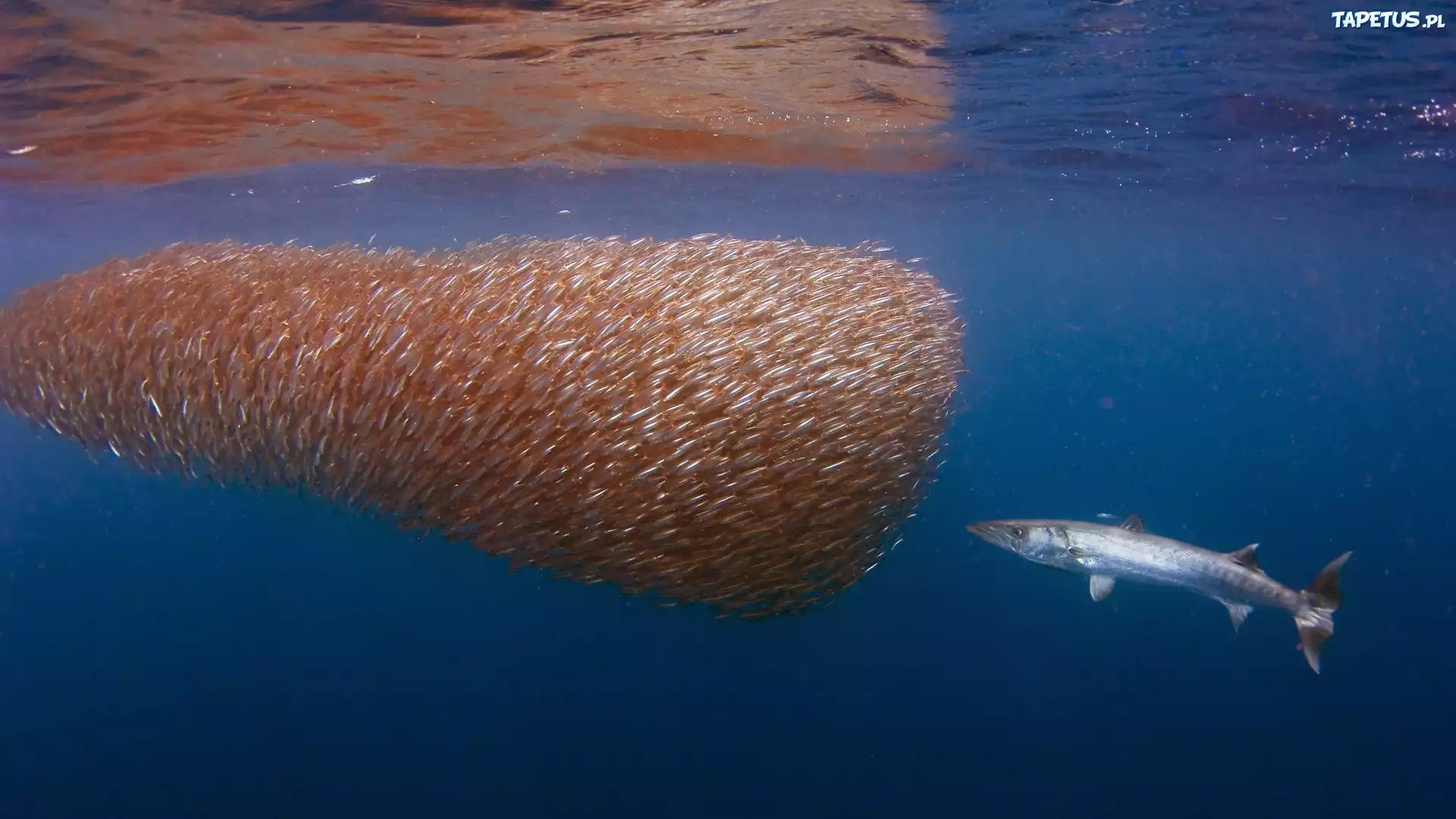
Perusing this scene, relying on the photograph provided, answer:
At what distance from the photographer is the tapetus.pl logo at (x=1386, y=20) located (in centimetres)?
902

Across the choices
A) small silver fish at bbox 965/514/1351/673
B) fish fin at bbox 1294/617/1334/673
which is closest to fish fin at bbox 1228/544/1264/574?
small silver fish at bbox 965/514/1351/673

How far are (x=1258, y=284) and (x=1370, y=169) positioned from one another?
5746 cm

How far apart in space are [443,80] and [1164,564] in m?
10.7

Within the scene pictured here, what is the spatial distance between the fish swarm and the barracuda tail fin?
3.22m

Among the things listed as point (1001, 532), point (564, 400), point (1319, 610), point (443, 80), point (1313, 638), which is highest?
point (443, 80)

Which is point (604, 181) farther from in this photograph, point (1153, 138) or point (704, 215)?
point (1153, 138)

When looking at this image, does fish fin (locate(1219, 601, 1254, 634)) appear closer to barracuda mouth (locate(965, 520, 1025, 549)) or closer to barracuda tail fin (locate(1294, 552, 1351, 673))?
barracuda tail fin (locate(1294, 552, 1351, 673))

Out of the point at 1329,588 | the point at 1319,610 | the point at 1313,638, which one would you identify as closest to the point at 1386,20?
the point at 1329,588

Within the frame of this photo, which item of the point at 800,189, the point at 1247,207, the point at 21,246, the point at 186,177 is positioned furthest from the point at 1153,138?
the point at 21,246

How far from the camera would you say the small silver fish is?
6.40 meters

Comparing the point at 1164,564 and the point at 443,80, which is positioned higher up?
the point at 443,80

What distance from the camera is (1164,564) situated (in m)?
6.48

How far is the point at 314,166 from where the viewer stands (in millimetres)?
17766

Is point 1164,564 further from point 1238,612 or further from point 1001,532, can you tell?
point 1001,532
